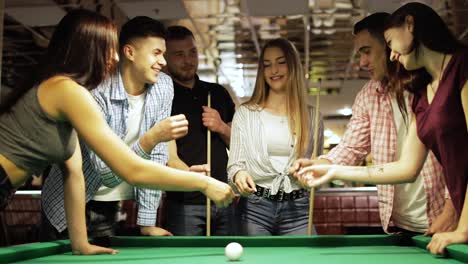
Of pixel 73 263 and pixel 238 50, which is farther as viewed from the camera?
pixel 238 50

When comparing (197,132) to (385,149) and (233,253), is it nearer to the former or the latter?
(385,149)

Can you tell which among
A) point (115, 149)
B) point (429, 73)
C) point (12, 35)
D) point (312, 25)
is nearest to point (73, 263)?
point (115, 149)

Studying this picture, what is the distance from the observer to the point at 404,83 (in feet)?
7.90

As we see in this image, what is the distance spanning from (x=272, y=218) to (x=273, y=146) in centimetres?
40

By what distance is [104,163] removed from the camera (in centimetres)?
240

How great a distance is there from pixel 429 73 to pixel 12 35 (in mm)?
6764

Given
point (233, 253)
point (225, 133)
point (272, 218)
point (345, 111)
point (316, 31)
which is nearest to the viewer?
point (233, 253)

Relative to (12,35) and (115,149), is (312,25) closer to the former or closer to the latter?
(12,35)

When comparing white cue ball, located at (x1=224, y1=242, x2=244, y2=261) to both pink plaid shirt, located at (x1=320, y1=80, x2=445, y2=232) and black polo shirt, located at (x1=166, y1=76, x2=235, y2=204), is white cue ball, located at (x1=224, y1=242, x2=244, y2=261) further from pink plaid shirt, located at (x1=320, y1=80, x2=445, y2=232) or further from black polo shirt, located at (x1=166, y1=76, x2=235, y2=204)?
black polo shirt, located at (x1=166, y1=76, x2=235, y2=204)

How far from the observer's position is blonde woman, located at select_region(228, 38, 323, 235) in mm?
2752

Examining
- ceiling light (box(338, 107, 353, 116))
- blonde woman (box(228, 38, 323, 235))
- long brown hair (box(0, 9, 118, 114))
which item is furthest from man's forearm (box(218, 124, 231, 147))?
ceiling light (box(338, 107, 353, 116))

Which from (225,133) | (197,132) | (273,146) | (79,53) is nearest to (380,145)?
(273,146)

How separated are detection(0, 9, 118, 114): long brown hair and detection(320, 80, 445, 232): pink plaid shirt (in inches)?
50.9

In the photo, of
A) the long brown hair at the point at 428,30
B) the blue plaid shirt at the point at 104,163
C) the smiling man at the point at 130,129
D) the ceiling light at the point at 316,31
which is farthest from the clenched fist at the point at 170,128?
the ceiling light at the point at 316,31
